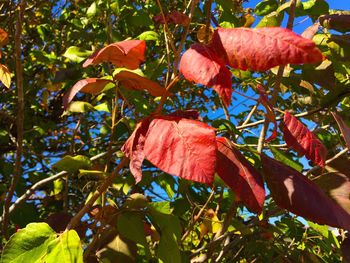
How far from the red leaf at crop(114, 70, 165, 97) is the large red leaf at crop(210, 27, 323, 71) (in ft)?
0.78

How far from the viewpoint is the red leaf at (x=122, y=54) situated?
3.27ft

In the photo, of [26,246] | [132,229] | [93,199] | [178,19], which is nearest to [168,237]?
[132,229]

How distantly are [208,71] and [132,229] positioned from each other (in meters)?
0.63

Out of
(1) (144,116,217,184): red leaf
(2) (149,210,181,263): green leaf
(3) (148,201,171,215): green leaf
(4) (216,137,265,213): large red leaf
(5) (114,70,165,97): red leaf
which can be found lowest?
(2) (149,210,181,263): green leaf

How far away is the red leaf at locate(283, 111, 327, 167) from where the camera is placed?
3.01 ft

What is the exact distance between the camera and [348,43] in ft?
4.16

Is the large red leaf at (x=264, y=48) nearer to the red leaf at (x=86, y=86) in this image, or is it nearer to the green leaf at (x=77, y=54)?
the red leaf at (x=86, y=86)

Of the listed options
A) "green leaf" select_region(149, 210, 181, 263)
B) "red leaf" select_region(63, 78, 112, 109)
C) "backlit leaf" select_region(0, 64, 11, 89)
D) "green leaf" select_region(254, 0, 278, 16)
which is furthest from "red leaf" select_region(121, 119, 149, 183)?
"green leaf" select_region(254, 0, 278, 16)

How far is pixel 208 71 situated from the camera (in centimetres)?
79

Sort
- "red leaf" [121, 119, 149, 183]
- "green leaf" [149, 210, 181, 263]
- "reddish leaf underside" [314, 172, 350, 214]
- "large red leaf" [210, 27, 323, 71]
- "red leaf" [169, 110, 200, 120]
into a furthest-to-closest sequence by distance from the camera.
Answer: "green leaf" [149, 210, 181, 263]
"red leaf" [169, 110, 200, 120]
"reddish leaf underside" [314, 172, 350, 214]
"red leaf" [121, 119, 149, 183]
"large red leaf" [210, 27, 323, 71]

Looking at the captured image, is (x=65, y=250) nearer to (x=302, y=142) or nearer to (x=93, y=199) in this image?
(x=93, y=199)

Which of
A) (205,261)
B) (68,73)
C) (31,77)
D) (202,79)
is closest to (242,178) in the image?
(202,79)

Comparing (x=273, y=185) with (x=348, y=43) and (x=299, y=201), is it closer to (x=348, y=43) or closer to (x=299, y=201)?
(x=299, y=201)

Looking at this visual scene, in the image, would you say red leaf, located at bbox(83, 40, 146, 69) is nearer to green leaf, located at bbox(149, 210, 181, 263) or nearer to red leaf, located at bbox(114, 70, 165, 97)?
red leaf, located at bbox(114, 70, 165, 97)
